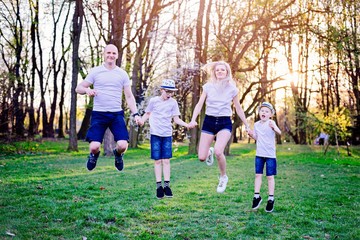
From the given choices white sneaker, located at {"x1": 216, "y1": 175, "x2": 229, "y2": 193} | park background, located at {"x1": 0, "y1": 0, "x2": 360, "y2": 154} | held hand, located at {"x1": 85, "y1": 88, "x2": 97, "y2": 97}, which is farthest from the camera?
park background, located at {"x1": 0, "y1": 0, "x2": 360, "y2": 154}

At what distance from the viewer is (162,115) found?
7133mm

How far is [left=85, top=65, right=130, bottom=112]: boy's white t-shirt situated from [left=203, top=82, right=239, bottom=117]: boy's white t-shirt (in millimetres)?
1648

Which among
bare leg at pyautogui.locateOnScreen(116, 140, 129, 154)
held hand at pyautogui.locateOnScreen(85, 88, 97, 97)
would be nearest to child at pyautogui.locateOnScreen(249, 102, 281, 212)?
bare leg at pyautogui.locateOnScreen(116, 140, 129, 154)

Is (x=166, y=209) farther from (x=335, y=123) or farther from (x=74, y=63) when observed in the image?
(x=335, y=123)

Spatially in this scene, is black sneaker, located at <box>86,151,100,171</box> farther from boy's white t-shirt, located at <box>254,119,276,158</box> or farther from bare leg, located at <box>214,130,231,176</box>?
boy's white t-shirt, located at <box>254,119,276,158</box>

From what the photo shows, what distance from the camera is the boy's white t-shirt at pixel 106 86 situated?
6.65 m

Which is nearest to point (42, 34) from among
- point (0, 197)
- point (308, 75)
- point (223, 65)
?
point (308, 75)

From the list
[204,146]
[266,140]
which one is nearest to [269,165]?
[266,140]

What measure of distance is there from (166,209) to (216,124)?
2.30m

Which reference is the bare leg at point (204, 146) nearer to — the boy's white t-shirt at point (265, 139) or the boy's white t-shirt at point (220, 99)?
the boy's white t-shirt at point (220, 99)

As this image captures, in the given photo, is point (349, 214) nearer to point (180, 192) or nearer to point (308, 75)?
point (180, 192)

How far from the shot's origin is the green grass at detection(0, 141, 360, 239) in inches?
266

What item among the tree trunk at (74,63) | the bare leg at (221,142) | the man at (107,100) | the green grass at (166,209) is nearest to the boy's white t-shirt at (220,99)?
the bare leg at (221,142)

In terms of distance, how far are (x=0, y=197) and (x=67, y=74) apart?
33.4 meters
